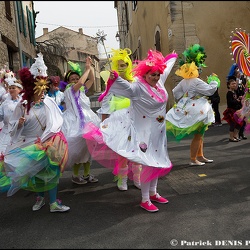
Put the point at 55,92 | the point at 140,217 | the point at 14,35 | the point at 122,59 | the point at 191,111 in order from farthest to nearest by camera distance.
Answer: the point at 14,35
the point at 191,111
the point at 55,92
the point at 122,59
the point at 140,217

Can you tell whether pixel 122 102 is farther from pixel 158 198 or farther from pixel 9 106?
pixel 9 106

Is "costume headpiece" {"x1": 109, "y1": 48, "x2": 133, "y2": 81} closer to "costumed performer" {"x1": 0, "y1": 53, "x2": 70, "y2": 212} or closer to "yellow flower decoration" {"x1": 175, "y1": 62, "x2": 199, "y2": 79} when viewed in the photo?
"costumed performer" {"x1": 0, "y1": 53, "x2": 70, "y2": 212}

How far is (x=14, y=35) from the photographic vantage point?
1298cm

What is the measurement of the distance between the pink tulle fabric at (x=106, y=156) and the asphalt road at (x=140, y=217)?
420 mm

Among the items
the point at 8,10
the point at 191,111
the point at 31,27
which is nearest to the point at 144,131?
the point at 191,111

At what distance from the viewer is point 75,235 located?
2.99m

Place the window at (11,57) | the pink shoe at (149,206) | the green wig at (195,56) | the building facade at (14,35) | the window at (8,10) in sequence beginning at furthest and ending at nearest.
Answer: the window at (11,57), the window at (8,10), the building facade at (14,35), the green wig at (195,56), the pink shoe at (149,206)

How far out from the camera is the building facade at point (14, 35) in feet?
36.8

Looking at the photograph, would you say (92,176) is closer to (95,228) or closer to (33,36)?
(95,228)

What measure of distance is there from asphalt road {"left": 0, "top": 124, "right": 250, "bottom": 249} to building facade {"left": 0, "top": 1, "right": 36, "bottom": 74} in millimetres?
7158

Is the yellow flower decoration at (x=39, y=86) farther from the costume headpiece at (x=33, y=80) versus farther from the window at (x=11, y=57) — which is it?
the window at (x=11, y=57)

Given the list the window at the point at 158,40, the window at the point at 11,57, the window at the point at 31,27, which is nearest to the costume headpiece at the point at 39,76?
the window at the point at 158,40

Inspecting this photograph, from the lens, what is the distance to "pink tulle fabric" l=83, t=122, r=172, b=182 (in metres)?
3.47

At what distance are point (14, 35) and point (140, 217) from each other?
38.9 ft
